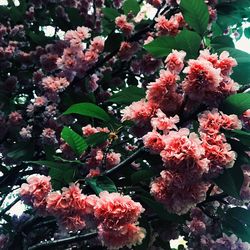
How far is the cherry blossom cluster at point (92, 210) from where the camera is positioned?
1.13 m

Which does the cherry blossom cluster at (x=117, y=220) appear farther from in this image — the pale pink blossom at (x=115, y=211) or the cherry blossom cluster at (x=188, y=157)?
the cherry blossom cluster at (x=188, y=157)

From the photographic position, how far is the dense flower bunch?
3.92ft

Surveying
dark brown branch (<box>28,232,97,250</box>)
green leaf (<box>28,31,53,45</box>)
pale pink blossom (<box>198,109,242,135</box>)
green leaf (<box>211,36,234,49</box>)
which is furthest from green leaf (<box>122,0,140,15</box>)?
dark brown branch (<box>28,232,97,250</box>)

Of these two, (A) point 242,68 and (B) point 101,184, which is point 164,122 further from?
(A) point 242,68

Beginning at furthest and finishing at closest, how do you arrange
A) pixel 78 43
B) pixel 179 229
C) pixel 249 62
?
pixel 78 43 < pixel 179 229 < pixel 249 62

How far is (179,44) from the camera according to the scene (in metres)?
1.52

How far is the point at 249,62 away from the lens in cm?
151

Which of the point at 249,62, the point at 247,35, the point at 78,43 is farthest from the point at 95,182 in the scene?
the point at 247,35

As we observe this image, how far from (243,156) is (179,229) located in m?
0.72

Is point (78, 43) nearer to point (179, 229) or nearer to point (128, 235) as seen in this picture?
point (179, 229)

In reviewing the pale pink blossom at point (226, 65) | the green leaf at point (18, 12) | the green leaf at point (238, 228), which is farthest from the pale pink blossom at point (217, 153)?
the green leaf at point (18, 12)

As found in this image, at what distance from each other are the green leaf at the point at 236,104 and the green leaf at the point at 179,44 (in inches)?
10.7

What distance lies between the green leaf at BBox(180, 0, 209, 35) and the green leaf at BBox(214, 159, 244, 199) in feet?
1.91

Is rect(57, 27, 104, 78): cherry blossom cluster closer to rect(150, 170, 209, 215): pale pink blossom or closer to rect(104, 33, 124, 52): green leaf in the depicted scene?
rect(104, 33, 124, 52): green leaf
